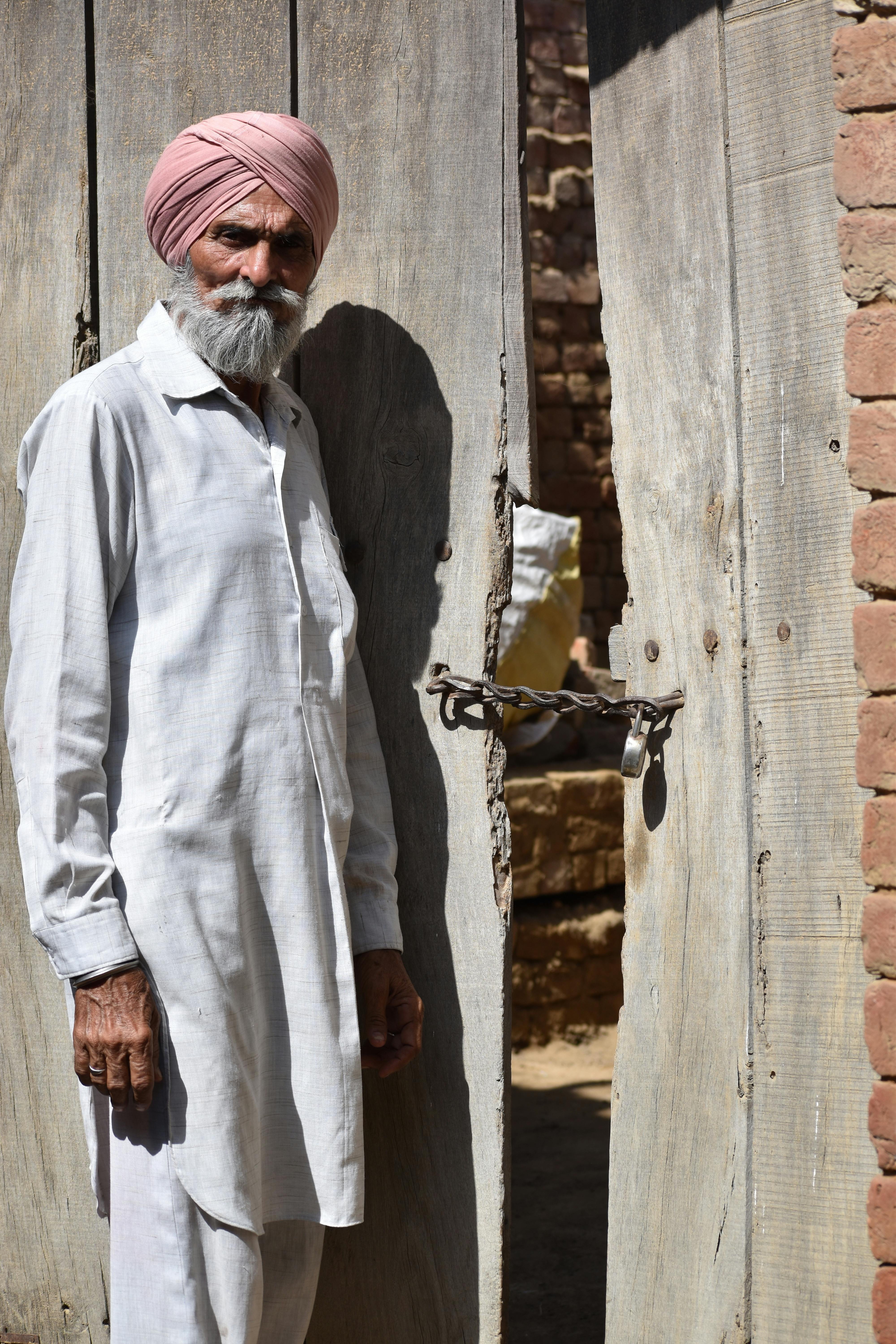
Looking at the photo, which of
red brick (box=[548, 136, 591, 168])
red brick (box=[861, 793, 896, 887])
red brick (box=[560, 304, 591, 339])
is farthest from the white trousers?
red brick (box=[548, 136, 591, 168])

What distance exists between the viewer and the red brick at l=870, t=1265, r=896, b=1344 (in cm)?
169

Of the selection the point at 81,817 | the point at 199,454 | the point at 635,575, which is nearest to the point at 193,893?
the point at 81,817

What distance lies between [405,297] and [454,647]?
0.59 m

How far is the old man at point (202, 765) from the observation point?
60.4 inches

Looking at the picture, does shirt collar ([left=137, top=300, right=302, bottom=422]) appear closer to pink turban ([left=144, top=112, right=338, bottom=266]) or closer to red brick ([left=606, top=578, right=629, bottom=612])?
pink turban ([left=144, top=112, right=338, bottom=266])

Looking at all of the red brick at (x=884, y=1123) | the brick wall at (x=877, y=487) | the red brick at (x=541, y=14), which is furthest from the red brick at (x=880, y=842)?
the red brick at (x=541, y=14)

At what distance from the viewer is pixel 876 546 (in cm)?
169

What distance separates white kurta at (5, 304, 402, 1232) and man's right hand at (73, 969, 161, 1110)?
0.04 meters

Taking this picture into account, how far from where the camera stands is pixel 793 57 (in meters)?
1.76

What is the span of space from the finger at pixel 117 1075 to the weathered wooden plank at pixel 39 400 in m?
0.54

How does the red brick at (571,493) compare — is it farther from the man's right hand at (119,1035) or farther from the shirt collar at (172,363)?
the man's right hand at (119,1035)

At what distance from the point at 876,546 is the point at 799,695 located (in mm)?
246

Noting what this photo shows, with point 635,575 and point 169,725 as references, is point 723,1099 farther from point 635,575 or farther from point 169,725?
point 169,725

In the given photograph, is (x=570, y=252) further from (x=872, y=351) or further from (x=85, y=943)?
(x=85, y=943)
